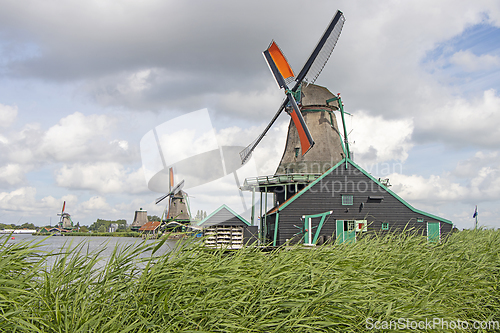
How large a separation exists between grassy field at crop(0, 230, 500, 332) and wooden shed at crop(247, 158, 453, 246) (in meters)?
13.1

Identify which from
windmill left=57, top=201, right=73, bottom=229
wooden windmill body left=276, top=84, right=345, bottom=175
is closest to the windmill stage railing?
wooden windmill body left=276, top=84, right=345, bottom=175

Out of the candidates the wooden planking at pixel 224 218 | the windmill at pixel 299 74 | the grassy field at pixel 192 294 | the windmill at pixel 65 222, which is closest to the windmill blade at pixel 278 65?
the windmill at pixel 299 74

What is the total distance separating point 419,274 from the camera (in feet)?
21.5

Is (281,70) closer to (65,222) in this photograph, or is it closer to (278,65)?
(278,65)

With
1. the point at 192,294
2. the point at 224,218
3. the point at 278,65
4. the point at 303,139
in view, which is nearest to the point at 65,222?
the point at 224,218

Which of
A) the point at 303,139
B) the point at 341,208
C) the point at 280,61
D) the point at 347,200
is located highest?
the point at 280,61

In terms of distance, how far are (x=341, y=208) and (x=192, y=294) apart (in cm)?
1608

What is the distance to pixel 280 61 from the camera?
23359 millimetres

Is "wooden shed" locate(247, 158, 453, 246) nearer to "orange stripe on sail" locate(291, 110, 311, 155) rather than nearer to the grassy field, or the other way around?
"orange stripe on sail" locate(291, 110, 311, 155)

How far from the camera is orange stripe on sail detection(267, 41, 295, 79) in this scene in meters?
22.9

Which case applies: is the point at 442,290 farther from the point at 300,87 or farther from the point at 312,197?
the point at 300,87

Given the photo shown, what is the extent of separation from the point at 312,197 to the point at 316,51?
9.04 metres

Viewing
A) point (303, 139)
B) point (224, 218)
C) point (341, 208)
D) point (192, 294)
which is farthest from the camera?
point (224, 218)

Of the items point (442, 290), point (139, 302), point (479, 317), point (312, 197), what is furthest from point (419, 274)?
point (312, 197)
